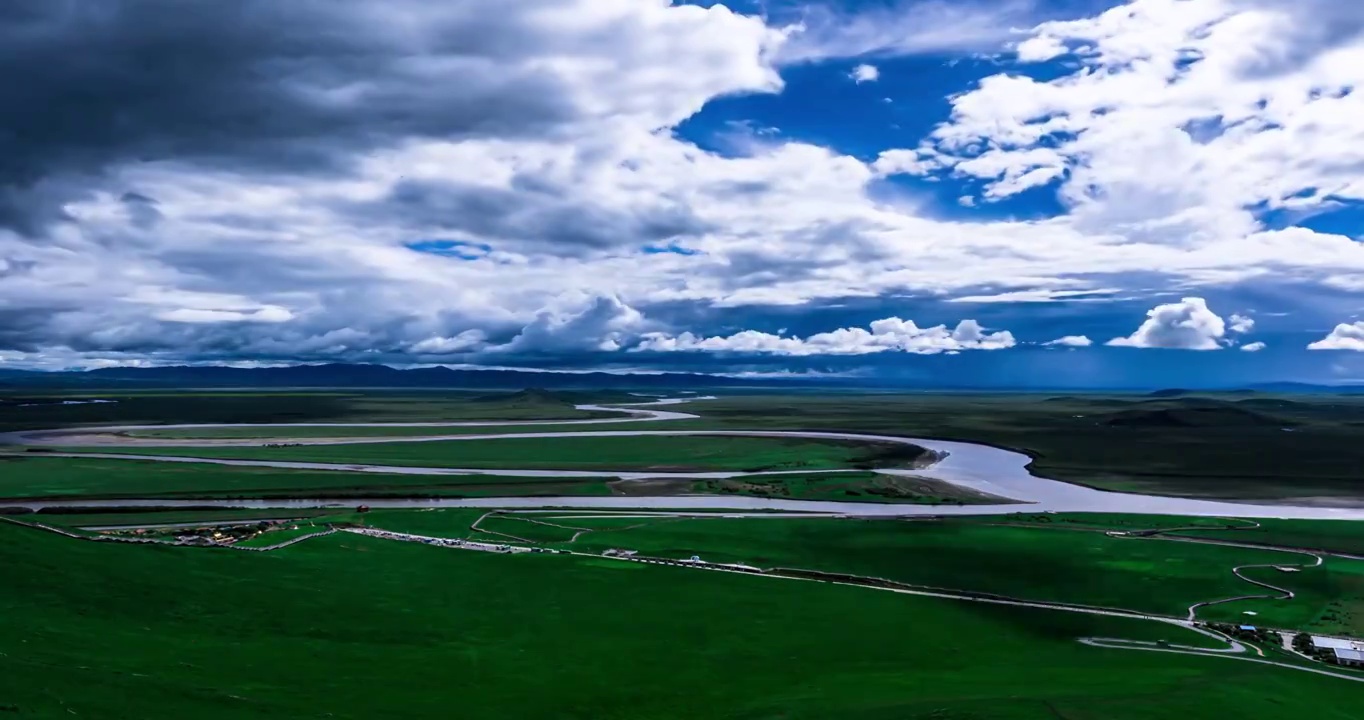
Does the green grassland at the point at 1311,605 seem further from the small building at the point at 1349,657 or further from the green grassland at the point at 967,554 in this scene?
the small building at the point at 1349,657

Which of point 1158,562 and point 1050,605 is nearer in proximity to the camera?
point 1050,605

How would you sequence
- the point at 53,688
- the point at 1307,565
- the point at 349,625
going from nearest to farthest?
the point at 53,688, the point at 349,625, the point at 1307,565

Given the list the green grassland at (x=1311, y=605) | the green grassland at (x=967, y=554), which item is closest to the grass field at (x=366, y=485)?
the green grassland at (x=967, y=554)

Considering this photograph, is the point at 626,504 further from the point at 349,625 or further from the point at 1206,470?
the point at 1206,470

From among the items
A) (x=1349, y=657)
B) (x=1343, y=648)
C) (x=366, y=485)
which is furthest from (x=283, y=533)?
(x=1343, y=648)

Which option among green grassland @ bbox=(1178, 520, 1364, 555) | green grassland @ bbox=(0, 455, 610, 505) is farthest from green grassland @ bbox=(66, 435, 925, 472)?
green grassland @ bbox=(1178, 520, 1364, 555)

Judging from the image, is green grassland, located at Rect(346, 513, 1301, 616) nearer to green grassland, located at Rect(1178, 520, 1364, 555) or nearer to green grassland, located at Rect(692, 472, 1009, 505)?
green grassland, located at Rect(1178, 520, 1364, 555)

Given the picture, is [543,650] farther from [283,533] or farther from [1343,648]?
[1343,648]

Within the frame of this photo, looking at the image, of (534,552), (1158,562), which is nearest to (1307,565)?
(1158,562)
